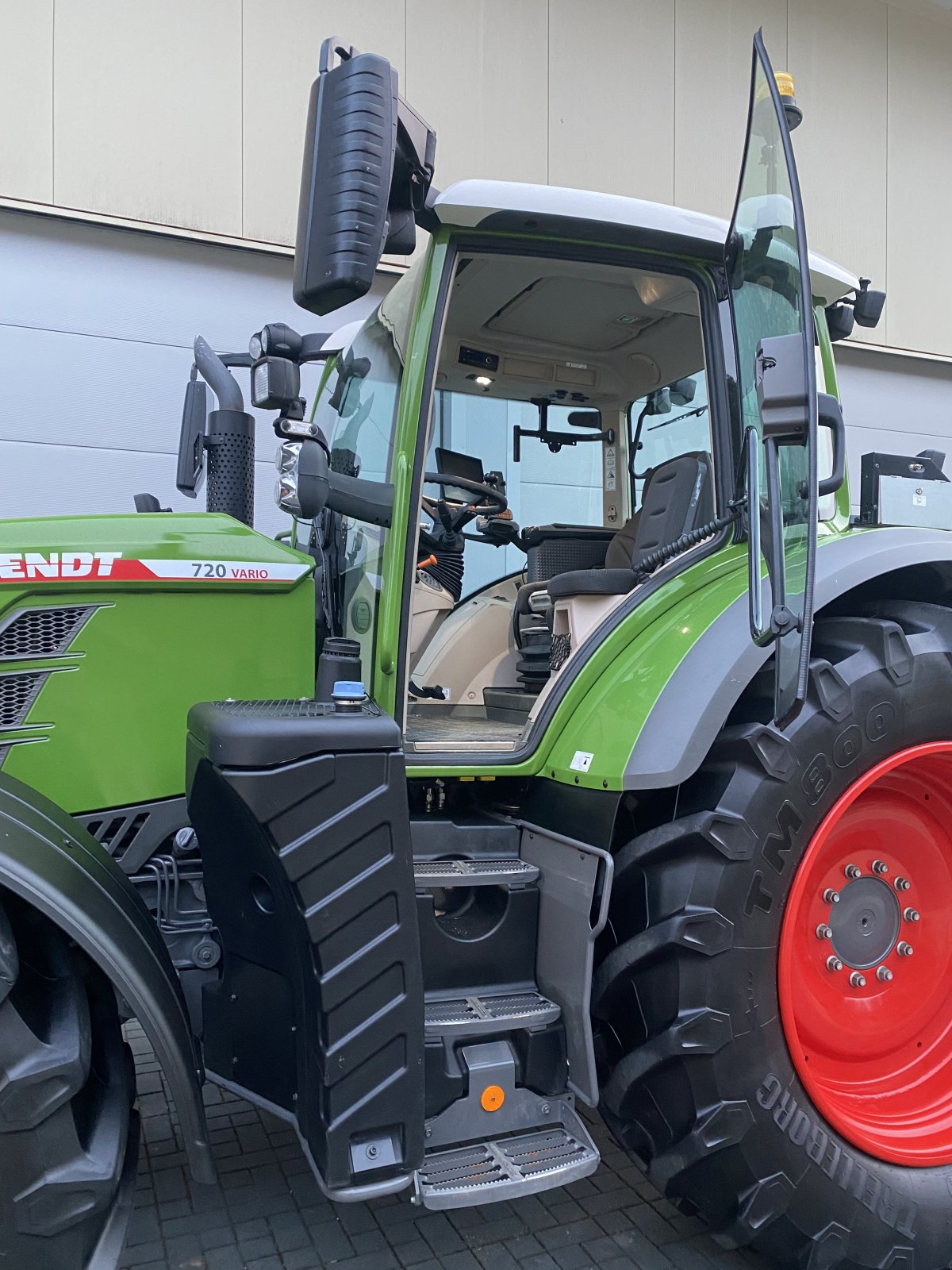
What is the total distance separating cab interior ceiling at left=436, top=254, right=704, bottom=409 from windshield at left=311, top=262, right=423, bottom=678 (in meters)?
0.20

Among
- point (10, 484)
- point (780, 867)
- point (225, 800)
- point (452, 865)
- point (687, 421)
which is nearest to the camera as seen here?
point (225, 800)

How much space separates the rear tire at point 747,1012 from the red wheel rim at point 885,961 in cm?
9

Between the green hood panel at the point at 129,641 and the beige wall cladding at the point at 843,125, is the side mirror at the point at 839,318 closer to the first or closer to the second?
the green hood panel at the point at 129,641

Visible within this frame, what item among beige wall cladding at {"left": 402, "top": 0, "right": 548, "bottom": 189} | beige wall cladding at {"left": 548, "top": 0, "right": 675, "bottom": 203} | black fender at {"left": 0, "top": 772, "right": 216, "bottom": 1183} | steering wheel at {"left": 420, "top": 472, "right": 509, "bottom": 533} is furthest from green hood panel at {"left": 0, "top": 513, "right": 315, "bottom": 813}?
beige wall cladding at {"left": 548, "top": 0, "right": 675, "bottom": 203}

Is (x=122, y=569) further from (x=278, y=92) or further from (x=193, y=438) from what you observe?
(x=278, y=92)

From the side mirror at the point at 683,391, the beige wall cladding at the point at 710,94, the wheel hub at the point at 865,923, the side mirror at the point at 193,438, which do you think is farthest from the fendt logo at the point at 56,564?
the beige wall cladding at the point at 710,94

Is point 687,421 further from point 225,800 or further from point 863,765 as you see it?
point 225,800

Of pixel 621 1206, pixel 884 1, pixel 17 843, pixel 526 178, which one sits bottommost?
pixel 621 1206

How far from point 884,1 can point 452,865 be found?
8.82 m

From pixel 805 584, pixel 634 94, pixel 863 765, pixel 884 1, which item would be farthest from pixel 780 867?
pixel 884 1

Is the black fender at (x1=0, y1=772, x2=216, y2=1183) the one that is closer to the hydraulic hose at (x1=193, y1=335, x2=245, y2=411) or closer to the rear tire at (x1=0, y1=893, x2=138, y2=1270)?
the rear tire at (x1=0, y1=893, x2=138, y2=1270)

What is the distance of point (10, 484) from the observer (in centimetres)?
575

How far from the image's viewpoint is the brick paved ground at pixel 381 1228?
84.3 inches

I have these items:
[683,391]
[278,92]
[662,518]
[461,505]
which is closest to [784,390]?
[662,518]
